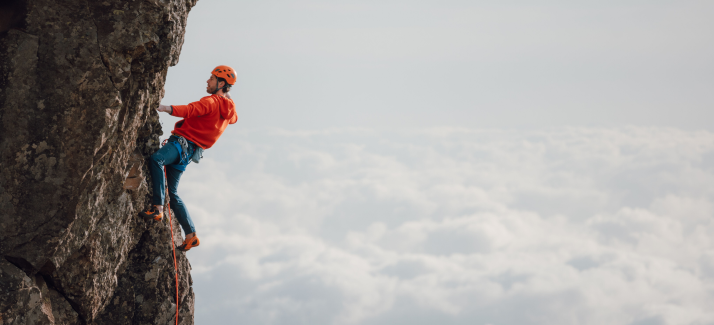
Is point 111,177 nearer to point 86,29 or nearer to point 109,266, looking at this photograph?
point 109,266

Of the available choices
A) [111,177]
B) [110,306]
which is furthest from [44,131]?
[110,306]

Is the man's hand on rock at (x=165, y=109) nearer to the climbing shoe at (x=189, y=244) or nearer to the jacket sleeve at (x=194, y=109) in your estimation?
the jacket sleeve at (x=194, y=109)

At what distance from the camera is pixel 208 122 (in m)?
11.5

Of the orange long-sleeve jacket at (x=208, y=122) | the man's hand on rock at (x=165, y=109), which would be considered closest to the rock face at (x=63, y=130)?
the man's hand on rock at (x=165, y=109)

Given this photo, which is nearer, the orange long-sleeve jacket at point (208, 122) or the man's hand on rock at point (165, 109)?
the man's hand on rock at point (165, 109)

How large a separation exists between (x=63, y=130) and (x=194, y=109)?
251 cm

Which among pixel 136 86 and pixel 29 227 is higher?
pixel 136 86

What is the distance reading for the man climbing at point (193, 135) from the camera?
1110cm

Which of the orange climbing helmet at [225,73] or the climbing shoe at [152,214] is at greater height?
the orange climbing helmet at [225,73]

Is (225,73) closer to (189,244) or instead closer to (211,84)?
(211,84)

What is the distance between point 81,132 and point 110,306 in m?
4.03

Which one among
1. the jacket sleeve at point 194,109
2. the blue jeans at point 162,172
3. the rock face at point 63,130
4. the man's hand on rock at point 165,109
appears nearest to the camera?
the rock face at point 63,130

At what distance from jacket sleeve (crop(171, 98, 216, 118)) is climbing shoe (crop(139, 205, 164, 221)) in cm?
220

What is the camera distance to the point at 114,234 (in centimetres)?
1040
